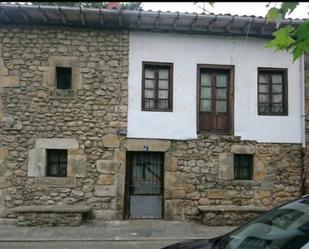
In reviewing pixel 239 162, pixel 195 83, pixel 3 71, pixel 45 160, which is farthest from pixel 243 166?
pixel 3 71

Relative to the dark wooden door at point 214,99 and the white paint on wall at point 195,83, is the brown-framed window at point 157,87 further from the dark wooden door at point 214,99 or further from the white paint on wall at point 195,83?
the dark wooden door at point 214,99

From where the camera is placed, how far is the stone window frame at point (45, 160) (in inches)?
389

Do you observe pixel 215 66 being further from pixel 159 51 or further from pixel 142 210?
pixel 142 210

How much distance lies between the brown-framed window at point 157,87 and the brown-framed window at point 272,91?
7.72 ft

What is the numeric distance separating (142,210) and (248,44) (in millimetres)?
4967

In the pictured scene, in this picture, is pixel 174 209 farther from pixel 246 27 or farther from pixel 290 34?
pixel 290 34

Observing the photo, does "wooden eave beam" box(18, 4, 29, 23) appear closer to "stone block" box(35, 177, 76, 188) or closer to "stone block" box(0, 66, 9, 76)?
"stone block" box(0, 66, 9, 76)

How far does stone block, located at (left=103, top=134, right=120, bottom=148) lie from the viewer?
10070 millimetres

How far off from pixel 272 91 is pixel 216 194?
3.05 metres

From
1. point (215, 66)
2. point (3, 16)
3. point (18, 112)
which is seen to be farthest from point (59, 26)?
point (215, 66)

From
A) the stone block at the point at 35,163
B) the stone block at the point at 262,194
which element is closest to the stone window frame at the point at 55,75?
the stone block at the point at 35,163

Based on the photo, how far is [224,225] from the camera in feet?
31.7

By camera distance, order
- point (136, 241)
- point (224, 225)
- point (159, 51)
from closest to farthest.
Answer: point (136, 241) → point (224, 225) → point (159, 51)

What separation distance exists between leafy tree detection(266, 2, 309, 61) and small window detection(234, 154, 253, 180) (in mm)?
6799
